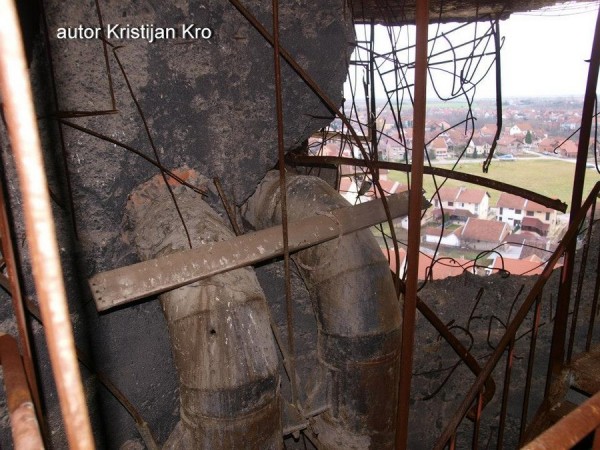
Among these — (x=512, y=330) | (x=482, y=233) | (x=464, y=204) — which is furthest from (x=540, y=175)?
(x=512, y=330)

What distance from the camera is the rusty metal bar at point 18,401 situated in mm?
816

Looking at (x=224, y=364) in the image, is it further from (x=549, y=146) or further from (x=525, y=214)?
(x=525, y=214)

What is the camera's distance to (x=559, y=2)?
443 cm

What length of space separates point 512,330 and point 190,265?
1.54 meters

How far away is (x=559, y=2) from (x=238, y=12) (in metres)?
3.34

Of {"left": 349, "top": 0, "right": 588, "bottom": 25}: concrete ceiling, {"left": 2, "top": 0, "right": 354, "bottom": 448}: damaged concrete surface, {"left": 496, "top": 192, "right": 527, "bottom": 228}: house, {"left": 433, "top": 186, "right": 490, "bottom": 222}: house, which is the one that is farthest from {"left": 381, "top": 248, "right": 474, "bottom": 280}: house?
{"left": 496, "top": 192, "right": 527, "bottom": 228}: house

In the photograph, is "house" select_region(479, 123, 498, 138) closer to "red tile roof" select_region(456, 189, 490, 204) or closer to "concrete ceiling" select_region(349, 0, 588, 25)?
"concrete ceiling" select_region(349, 0, 588, 25)

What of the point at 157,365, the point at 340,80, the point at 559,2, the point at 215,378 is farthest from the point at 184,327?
the point at 559,2

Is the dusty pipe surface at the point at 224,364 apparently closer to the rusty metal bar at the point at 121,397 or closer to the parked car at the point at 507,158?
the rusty metal bar at the point at 121,397

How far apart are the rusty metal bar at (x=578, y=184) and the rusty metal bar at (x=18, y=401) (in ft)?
8.84

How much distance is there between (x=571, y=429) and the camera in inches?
41.1

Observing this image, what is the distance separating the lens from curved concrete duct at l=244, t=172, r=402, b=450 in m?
2.42

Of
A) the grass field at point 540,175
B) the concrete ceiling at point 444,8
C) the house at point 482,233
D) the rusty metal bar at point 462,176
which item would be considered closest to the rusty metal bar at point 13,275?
the rusty metal bar at point 462,176

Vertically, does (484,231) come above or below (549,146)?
below
